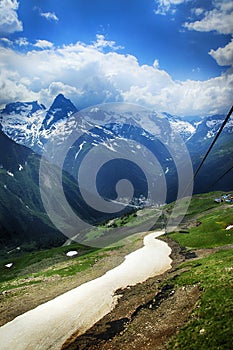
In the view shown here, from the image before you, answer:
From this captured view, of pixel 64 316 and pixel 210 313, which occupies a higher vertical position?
pixel 210 313

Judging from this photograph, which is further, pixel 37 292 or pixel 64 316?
pixel 37 292

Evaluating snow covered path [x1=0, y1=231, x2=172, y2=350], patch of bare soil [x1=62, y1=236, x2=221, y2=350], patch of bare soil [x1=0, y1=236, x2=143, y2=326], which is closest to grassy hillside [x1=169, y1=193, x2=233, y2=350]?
patch of bare soil [x1=62, y1=236, x2=221, y2=350]

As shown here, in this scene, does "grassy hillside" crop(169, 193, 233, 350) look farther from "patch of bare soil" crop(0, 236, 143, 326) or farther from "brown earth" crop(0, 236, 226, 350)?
"patch of bare soil" crop(0, 236, 143, 326)

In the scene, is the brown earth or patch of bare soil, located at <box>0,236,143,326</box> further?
patch of bare soil, located at <box>0,236,143,326</box>

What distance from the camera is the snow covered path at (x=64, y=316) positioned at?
28719 mm

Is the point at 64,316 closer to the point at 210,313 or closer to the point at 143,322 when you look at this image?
the point at 143,322

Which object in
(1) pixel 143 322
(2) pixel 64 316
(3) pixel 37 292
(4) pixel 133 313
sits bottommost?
(4) pixel 133 313

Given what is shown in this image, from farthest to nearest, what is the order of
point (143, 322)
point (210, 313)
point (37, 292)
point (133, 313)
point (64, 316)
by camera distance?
point (37, 292) < point (64, 316) < point (133, 313) < point (143, 322) < point (210, 313)

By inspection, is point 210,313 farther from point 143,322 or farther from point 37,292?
point 37,292

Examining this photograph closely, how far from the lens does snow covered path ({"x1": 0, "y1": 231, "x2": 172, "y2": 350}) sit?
28.7 meters

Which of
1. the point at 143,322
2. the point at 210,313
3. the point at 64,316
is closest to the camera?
the point at 210,313

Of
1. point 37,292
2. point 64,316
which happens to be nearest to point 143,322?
point 64,316

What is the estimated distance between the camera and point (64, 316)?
34.4 m

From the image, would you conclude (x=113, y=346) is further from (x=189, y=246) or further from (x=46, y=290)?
(x=189, y=246)
